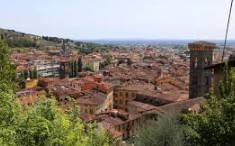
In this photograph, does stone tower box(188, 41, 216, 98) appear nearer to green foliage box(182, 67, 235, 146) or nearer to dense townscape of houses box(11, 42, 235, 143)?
dense townscape of houses box(11, 42, 235, 143)

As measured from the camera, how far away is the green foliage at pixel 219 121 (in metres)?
8.45

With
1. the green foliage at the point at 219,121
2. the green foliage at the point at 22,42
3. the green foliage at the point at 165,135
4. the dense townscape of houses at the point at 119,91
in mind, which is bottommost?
the green foliage at the point at 22,42

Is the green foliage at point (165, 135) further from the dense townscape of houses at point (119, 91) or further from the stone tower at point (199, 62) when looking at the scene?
the stone tower at point (199, 62)

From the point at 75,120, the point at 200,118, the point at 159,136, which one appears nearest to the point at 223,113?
the point at 200,118

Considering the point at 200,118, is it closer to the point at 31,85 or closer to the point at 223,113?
the point at 223,113

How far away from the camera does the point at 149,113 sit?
3884 centimetres

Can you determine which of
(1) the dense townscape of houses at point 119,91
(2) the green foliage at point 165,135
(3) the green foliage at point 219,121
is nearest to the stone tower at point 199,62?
(1) the dense townscape of houses at point 119,91

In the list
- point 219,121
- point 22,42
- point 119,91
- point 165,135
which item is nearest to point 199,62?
point 119,91

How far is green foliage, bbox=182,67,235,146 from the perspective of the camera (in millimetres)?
8445

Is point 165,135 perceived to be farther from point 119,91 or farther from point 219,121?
point 119,91

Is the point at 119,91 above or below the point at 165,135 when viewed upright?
below

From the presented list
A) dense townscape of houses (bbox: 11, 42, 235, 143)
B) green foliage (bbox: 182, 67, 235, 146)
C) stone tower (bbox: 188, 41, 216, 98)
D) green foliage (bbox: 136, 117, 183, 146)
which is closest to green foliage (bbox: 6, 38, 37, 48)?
dense townscape of houses (bbox: 11, 42, 235, 143)

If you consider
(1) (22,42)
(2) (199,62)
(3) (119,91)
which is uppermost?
(2) (199,62)

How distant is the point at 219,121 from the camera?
335 inches
